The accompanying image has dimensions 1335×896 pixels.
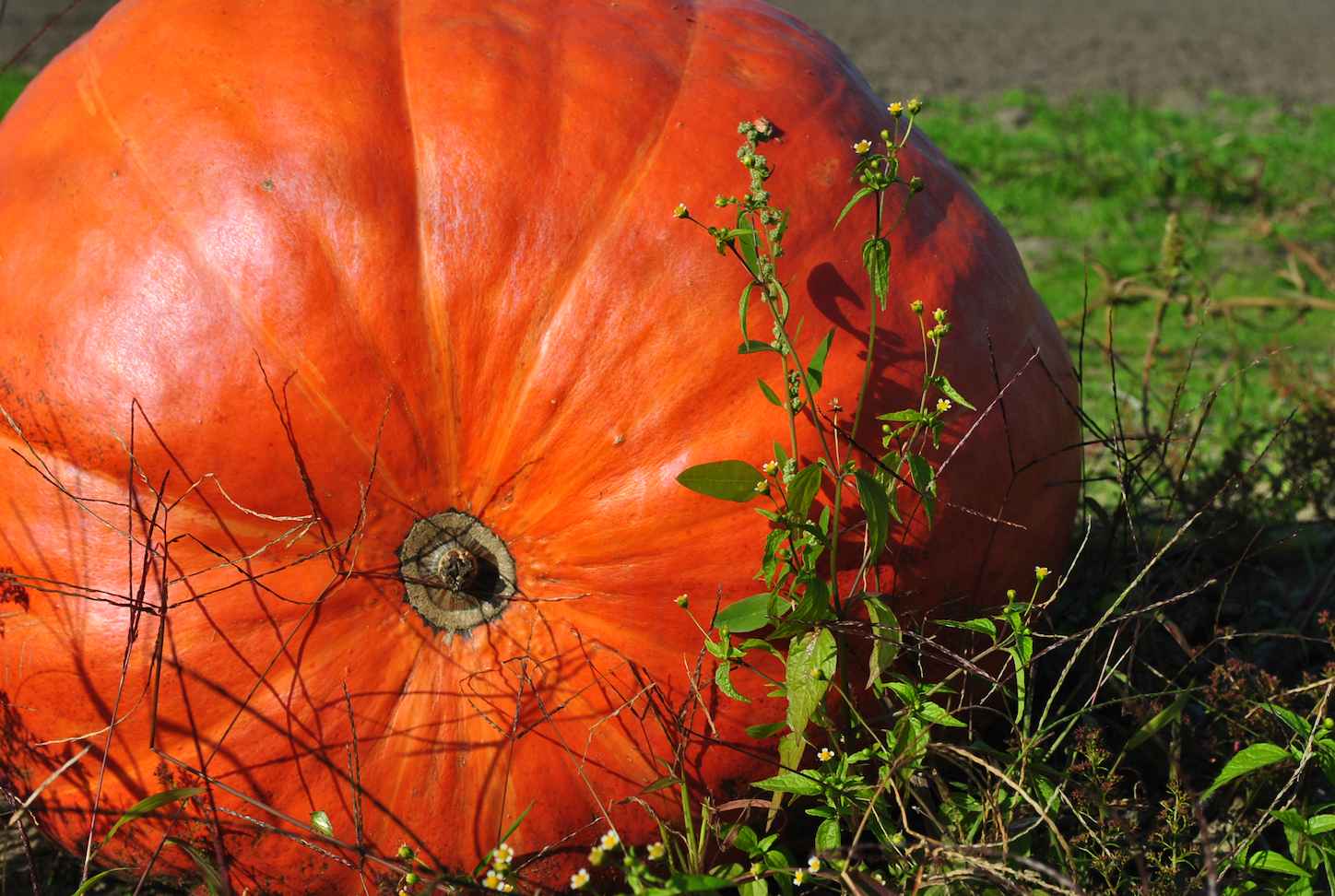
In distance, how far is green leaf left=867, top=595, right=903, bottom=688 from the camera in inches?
75.1

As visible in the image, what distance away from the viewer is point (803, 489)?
1850 mm

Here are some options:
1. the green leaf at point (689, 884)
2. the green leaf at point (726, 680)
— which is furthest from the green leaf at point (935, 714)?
the green leaf at point (689, 884)

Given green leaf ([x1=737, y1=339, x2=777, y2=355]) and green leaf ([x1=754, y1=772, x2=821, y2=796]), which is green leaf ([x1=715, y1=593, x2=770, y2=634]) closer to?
green leaf ([x1=754, y1=772, x2=821, y2=796])

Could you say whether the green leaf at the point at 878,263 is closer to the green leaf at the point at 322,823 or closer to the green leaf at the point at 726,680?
the green leaf at the point at 726,680

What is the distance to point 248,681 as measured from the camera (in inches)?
79.7

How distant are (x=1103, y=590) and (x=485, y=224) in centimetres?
151

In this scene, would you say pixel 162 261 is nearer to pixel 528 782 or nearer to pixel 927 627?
pixel 528 782

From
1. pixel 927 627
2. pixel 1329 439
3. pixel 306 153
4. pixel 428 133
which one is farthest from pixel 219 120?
pixel 1329 439

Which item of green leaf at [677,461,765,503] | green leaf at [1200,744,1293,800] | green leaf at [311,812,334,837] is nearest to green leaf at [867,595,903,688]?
green leaf at [677,461,765,503]

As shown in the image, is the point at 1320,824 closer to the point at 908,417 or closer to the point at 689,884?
the point at 908,417

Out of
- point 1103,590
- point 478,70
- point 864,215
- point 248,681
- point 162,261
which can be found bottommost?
point 1103,590

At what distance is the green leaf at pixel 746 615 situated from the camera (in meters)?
1.88

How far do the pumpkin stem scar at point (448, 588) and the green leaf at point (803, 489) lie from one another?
1.58ft

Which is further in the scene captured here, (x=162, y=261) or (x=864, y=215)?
(x=864, y=215)
